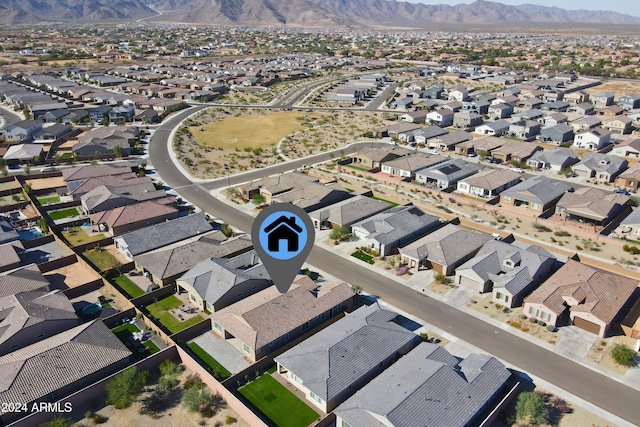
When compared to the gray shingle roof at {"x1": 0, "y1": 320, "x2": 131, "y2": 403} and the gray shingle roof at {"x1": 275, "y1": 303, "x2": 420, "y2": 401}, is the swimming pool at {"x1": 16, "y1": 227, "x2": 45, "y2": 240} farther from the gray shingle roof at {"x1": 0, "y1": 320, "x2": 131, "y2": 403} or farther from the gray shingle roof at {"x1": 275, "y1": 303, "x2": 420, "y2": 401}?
the gray shingle roof at {"x1": 275, "y1": 303, "x2": 420, "y2": 401}

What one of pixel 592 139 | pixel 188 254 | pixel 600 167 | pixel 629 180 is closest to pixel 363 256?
pixel 188 254

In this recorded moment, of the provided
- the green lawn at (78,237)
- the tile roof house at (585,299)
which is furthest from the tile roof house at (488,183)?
the green lawn at (78,237)

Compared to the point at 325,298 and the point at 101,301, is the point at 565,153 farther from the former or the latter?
the point at 101,301

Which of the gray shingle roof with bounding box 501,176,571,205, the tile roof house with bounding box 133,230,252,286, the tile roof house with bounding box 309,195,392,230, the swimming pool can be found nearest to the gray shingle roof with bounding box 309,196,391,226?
the tile roof house with bounding box 309,195,392,230

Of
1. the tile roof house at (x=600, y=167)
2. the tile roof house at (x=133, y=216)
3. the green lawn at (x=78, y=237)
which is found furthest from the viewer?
the tile roof house at (x=600, y=167)

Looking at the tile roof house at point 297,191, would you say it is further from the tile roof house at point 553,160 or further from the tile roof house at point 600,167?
the tile roof house at point 600,167
